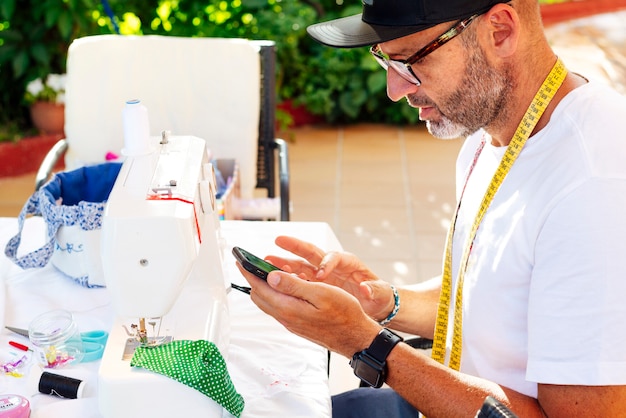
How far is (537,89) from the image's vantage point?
61.6 inches

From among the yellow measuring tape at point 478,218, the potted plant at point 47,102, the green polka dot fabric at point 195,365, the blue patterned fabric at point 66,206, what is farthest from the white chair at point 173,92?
the potted plant at point 47,102

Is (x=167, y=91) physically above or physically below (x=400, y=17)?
below

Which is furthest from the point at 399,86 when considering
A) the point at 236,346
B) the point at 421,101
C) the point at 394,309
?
the point at 236,346

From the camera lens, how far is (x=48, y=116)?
488 cm

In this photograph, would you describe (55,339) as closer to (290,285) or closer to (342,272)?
(290,285)

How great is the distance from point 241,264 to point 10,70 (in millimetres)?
3900

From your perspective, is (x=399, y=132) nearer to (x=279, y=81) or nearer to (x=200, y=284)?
(x=279, y=81)

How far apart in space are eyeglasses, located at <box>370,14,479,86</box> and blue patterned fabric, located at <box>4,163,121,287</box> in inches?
28.9

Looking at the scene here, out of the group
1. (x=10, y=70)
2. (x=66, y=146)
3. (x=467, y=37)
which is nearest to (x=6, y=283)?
(x=66, y=146)

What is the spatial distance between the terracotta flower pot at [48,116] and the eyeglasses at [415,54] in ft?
11.8

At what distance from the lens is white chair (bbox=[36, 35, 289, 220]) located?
2.78 meters

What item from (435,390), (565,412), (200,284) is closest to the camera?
(565,412)

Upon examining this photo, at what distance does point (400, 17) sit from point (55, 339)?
919 millimetres

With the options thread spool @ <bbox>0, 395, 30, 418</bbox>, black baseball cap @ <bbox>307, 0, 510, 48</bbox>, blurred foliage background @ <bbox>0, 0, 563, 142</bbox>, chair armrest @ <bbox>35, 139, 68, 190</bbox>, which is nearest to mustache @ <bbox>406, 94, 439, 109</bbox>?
black baseball cap @ <bbox>307, 0, 510, 48</bbox>
